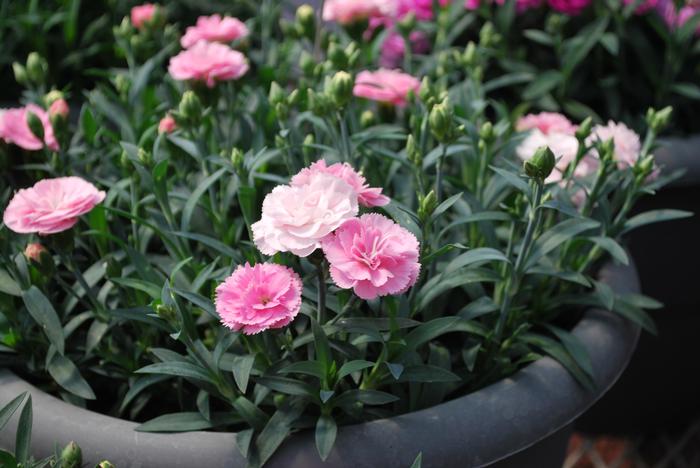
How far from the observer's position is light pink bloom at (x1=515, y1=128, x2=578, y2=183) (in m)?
0.92

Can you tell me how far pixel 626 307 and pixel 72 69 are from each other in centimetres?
94

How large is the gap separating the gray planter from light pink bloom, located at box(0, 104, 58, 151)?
0.25 metres

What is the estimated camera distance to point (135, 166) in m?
0.83

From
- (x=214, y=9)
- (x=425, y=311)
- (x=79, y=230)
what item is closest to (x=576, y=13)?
(x=214, y=9)

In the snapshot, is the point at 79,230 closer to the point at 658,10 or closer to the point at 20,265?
the point at 20,265

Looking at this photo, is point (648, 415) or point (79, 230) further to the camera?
point (648, 415)

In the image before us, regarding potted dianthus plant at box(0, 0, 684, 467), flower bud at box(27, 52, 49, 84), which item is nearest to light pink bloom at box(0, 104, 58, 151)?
potted dianthus plant at box(0, 0, 684, 467)

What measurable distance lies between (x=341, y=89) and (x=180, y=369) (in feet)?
0.99

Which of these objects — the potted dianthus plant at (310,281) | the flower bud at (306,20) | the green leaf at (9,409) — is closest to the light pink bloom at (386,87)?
the potted dianthus plant at (310,281)

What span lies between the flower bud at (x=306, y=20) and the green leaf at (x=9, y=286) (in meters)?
0.48

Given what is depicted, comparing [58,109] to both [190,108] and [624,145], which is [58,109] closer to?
[190,108]

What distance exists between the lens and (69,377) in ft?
2.44

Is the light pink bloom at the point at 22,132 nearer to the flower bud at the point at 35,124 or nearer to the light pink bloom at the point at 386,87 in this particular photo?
the flower bud at the point at 35,124

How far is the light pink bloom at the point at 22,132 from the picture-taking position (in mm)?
873
